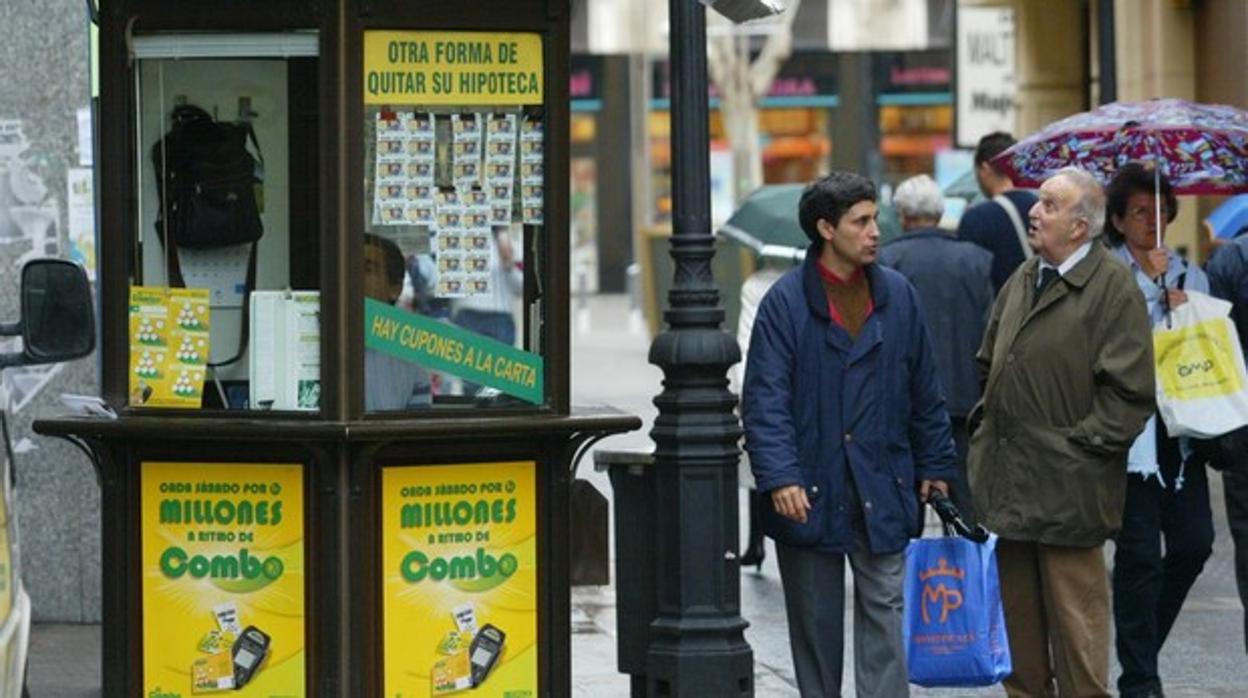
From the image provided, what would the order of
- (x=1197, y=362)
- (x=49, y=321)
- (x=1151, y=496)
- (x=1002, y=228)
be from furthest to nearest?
(x=1002, y=228) → (x=1197, y=362) → (x=1151, y=496) → (x=49, y=321)

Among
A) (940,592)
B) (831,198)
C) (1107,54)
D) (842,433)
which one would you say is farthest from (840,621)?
(1107,54)

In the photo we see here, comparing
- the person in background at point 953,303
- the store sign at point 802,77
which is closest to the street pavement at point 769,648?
the person in background at point 953,303

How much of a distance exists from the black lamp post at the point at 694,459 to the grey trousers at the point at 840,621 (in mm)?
473

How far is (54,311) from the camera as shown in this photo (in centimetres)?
618

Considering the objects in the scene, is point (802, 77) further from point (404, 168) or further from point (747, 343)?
point (404, 168)

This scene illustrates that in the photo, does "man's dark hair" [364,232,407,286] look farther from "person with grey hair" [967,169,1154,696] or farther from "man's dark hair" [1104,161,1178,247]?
"man's dark hair" [1104,161,1178,247]

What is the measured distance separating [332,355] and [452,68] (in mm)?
909

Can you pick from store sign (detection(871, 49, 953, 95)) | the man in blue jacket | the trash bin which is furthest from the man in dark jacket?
store sign (detection(871, 49, 953, 95))

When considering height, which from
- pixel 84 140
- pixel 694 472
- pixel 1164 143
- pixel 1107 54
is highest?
pixel 1107 54

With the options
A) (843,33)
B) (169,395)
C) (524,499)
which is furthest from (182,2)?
(843,33)

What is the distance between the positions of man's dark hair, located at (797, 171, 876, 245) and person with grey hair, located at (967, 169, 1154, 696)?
0.68 metres

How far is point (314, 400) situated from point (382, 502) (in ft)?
1.18

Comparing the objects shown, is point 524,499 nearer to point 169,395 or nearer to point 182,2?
point 169,395

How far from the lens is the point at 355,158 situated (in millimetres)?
7762
